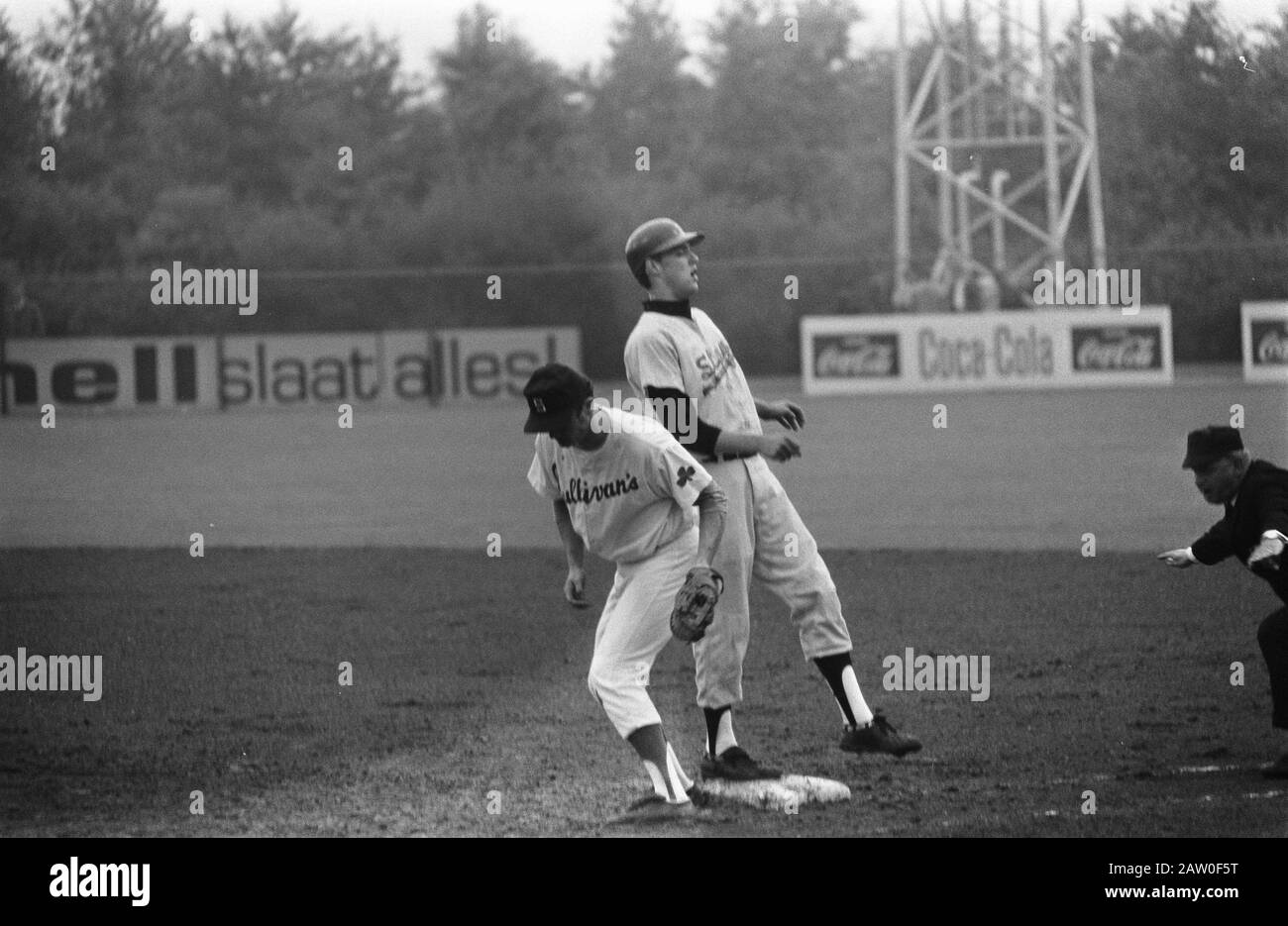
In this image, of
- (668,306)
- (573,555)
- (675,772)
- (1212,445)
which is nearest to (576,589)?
(573,555)

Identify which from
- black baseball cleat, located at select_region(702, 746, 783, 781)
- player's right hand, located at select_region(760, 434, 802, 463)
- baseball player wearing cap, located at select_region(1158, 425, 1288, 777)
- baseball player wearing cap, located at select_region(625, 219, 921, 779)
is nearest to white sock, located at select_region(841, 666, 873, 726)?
baseball player wearing cap, located at select_region(625, 219, 921, 779)

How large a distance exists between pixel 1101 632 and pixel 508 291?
24763 millimetres

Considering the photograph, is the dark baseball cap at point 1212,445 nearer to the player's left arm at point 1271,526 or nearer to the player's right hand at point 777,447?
the player's left arm at point 1271,526

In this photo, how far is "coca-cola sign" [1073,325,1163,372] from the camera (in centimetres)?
2509

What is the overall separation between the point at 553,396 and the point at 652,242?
1.02 meters

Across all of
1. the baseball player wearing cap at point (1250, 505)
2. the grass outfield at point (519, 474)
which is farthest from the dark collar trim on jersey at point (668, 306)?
the grass outfield at point (519, 474)

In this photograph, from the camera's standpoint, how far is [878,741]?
6.40 m

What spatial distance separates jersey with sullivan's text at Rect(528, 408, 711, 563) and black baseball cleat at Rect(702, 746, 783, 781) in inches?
32.3

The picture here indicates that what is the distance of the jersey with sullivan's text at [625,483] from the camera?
5805mm

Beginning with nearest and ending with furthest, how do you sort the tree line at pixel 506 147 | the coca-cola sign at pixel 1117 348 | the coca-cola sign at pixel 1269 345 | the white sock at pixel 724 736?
the white sock at pixel 724 736, the coca-cola sign at pixel 1269 345, the coca-cola sign at pixel 1117 348, the tree line at pixel 506 147

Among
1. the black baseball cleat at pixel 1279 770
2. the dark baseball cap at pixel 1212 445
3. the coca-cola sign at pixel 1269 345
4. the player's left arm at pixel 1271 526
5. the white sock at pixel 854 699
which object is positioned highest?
the coca-cola sign at pixel 1269 345

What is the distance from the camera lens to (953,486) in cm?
1609
